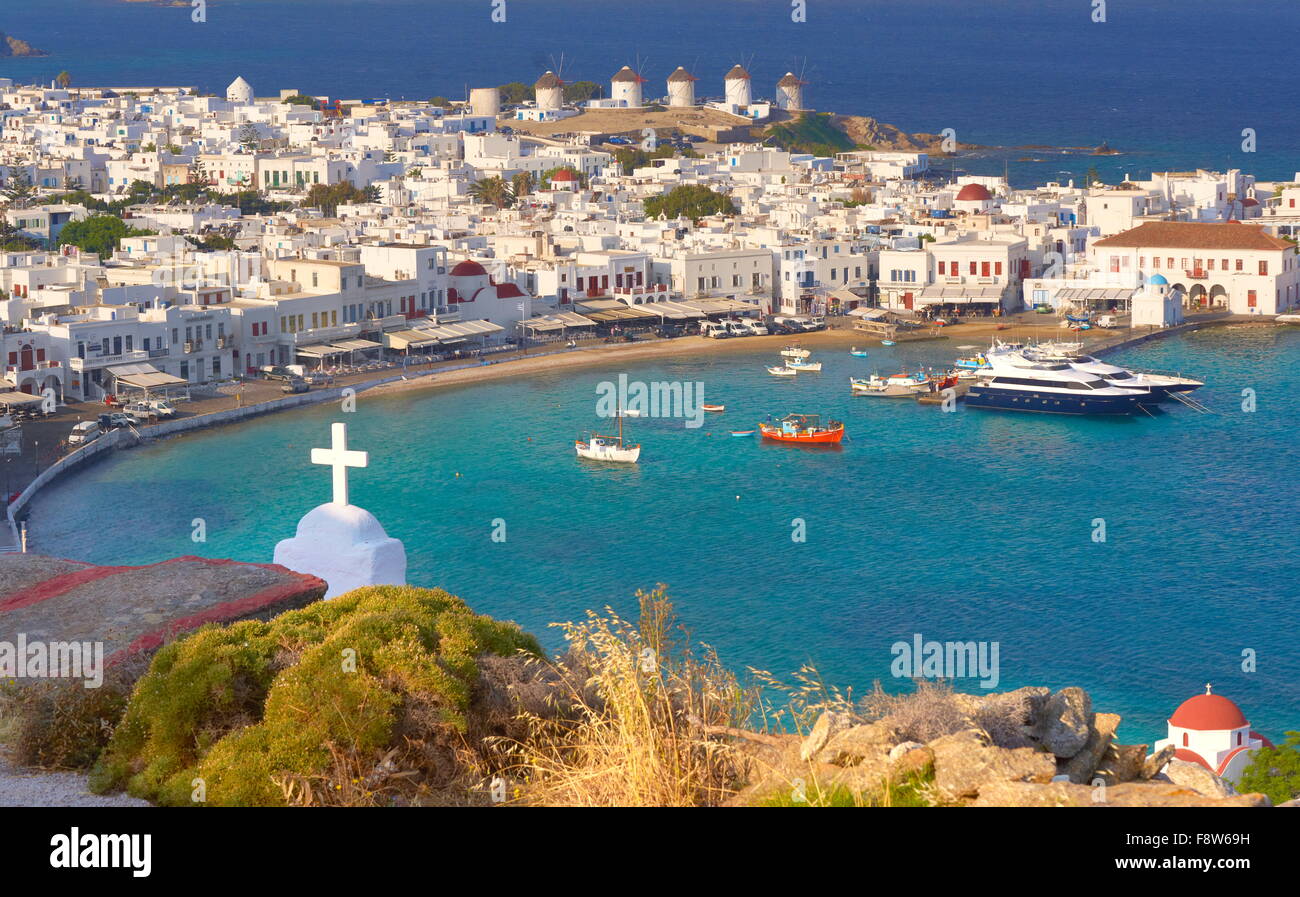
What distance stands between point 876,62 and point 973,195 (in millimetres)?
97054

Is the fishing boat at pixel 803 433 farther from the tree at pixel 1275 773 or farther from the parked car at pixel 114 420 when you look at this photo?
the tree at pixel 1275 773

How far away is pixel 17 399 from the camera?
31266 millimetres

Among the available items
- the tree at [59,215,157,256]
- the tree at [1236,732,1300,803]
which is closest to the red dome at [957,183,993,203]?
the tree at [59,215,157,256]

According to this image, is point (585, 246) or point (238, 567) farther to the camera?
point (585, 246)

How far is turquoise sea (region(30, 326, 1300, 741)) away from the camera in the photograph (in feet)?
66.9

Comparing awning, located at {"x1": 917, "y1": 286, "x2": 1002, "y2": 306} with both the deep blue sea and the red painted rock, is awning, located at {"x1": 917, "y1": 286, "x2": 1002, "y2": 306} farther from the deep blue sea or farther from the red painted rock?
the red painted rock

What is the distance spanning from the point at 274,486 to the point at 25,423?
5.79m

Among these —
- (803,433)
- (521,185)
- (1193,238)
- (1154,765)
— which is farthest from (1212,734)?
(521,185)

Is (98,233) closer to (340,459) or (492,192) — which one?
(492,192)

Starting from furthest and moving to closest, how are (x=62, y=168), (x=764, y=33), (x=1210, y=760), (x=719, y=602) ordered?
(x=764, y=33) < (x=62, y=168) < (x=719, y=602) < (x=1210, y=760)

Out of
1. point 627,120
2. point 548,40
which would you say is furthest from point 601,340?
point 548,40

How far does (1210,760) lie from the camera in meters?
15.1

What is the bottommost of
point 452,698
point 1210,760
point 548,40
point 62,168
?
point 1210,760
